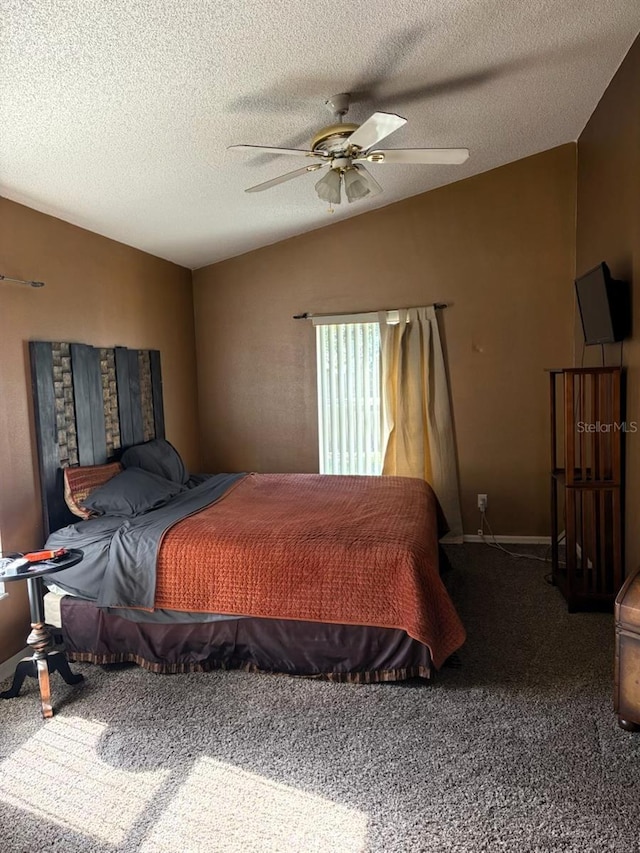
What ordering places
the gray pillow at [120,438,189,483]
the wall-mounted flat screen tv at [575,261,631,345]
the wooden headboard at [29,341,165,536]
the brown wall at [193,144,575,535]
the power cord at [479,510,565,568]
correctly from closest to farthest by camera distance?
the wall-mounted flat screen tv at [575,261,631,345] → the wooden headboard at [29,341,165,536] → the gray pillow at [120,438,189,483] → the power cord at [479,510,565,568] → the brown wall at [193,144,575,535]

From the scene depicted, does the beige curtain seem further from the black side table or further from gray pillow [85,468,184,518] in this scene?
the black side table

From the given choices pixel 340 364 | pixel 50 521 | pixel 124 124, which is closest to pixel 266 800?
pixel 50 521

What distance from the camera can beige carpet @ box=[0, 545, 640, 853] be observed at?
1.77 m

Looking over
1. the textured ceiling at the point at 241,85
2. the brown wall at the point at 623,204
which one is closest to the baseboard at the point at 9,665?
the textured ceiling at the point at 241,85

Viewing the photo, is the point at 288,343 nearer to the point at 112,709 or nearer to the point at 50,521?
Answer: the point at 50,521

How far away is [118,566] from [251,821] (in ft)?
4.51

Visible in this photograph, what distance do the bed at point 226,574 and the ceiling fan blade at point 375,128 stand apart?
1774 millimetres

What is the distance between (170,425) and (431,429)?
220 centimetres

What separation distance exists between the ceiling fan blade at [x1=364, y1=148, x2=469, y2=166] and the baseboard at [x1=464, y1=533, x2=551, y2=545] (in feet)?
9.99

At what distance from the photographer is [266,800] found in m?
1.92

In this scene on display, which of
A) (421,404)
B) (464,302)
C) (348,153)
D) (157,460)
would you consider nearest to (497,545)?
(421,404)

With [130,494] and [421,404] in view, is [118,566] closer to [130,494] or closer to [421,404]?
[130,494]

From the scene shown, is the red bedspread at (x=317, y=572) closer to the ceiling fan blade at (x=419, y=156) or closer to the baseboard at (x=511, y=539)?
the baseboard at (x=511, y=539)

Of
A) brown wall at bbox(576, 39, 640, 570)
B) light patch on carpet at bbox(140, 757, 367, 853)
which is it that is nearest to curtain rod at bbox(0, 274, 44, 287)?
light patch on carpet at bbox(140, 757, 367, 853)
